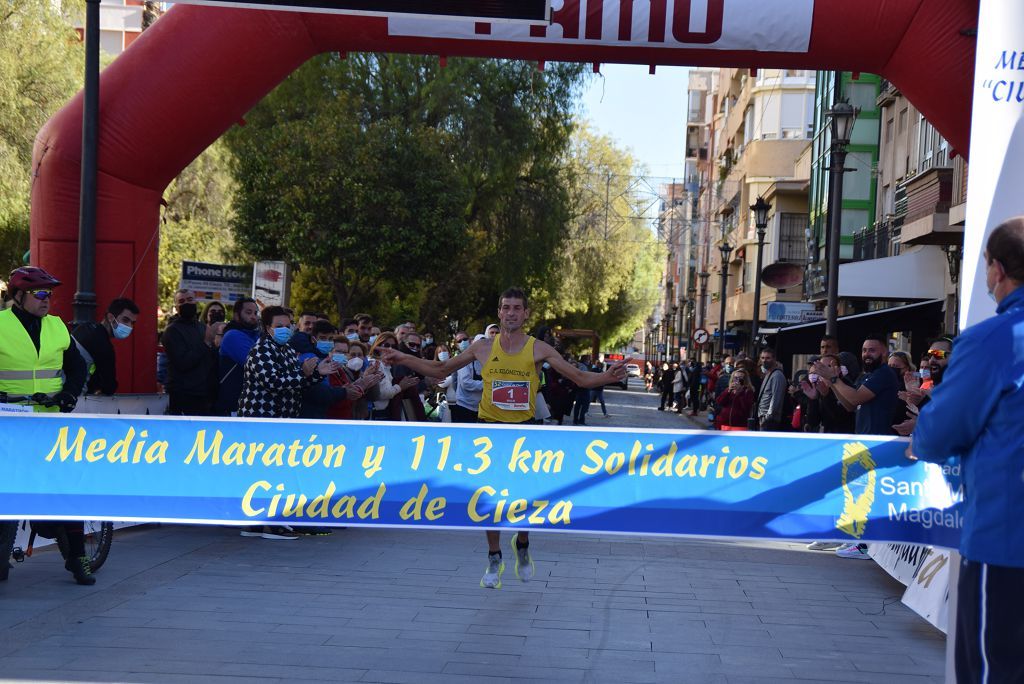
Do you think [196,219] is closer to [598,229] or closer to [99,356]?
[598,229]

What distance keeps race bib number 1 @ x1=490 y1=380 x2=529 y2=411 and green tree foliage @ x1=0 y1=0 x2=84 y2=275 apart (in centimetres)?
1964

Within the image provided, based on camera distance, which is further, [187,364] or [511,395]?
[187,364]

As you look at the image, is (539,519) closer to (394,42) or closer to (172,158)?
(394,42)

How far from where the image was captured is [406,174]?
2970 cm

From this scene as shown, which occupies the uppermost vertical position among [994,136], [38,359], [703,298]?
[994,136]

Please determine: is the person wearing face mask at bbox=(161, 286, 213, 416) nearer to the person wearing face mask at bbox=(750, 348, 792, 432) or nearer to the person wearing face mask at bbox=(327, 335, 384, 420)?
the person wearing face mask at bbox=(327, 335, 384, 420)

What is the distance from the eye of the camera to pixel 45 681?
567 centimetres

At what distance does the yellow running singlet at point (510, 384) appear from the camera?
8.41 meters

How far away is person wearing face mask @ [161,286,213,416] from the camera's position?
11094 millimetres

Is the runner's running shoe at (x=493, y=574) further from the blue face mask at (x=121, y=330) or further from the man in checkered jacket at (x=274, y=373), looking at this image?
the blue face mask at (x=121, y=330)

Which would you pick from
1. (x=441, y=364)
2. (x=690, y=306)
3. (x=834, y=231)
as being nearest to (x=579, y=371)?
(x=441, y=364)

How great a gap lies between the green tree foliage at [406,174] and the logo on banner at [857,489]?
24649mm

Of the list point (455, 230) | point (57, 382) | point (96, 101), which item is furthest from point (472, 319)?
point (57, 382)

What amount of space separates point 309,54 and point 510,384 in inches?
154
